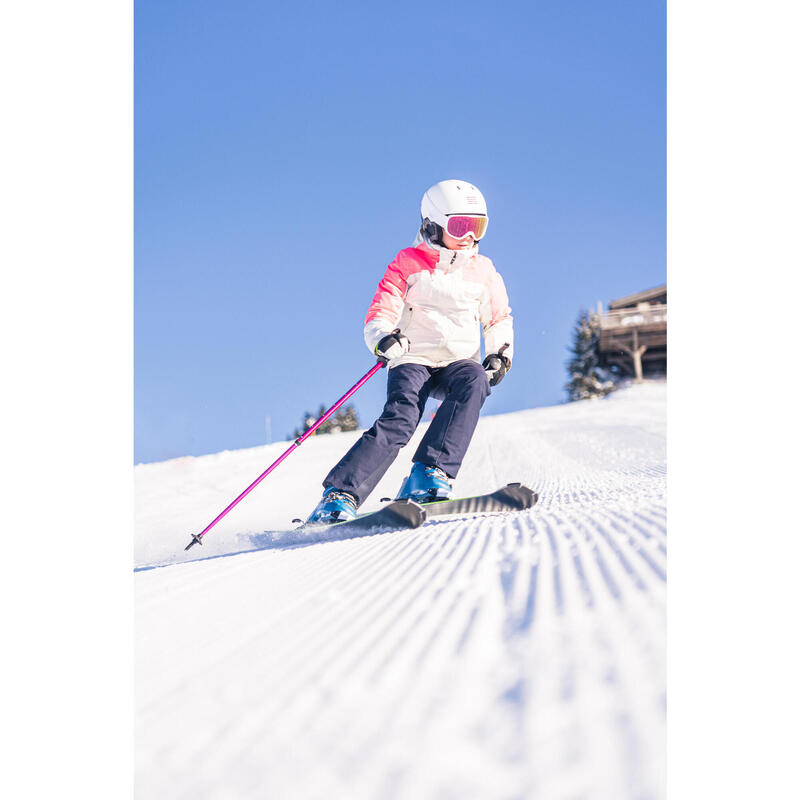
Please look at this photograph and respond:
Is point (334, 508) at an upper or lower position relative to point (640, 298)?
lower

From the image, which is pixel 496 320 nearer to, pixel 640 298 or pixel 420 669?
pixel 420 669

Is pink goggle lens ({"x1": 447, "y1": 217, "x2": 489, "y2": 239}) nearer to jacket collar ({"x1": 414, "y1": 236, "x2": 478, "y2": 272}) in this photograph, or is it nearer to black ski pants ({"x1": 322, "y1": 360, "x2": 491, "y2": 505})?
jacket collar ({"x1": 414, "y1": 236, "x2": 478, "y2": 272})

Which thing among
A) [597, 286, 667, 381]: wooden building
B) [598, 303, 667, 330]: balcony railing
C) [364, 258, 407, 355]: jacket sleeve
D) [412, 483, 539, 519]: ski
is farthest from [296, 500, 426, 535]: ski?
[598, 303, 667, 330]: balcony railing

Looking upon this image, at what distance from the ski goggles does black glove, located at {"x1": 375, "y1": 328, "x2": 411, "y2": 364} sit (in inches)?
18.7

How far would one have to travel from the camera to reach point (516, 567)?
0.91m

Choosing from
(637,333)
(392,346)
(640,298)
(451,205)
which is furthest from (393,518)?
(640,298)

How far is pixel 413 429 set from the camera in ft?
7.11

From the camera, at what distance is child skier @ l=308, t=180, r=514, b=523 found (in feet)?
6.82

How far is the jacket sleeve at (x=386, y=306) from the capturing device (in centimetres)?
230

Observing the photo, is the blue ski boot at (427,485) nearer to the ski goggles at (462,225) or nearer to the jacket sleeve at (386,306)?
the jacket sleeve at (386,306)

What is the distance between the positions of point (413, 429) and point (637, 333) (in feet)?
52.7

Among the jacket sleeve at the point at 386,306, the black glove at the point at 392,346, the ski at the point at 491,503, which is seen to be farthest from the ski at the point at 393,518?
the jacket sleeve at the point at 386,306
